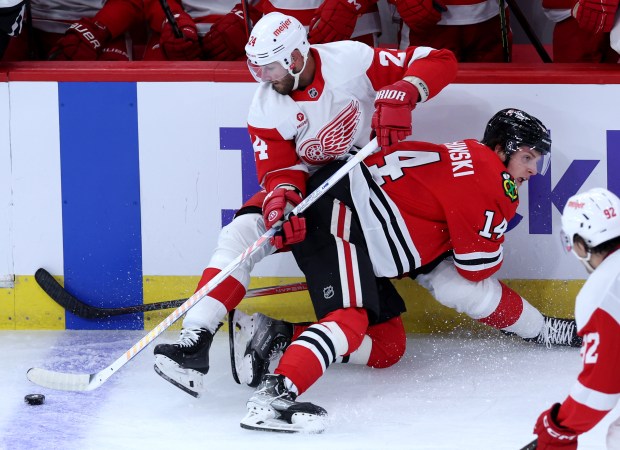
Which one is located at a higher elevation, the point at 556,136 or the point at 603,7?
the point at 603,7

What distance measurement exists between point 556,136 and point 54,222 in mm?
1629

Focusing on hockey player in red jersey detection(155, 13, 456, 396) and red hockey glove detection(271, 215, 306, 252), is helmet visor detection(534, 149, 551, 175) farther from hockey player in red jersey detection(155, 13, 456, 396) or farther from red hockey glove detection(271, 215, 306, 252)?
red hockey glove detection(271, 215, 306, 252)

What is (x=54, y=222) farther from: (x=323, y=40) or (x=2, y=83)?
(x=323, y=40)

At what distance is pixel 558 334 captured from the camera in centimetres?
368

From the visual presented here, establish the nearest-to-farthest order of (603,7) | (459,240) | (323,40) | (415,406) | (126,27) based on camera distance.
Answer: (415,406) → (459,240) → (603,7) → (323,40) → (126,27)

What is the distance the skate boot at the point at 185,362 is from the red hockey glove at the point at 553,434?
111cm

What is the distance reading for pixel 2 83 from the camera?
12.6ft

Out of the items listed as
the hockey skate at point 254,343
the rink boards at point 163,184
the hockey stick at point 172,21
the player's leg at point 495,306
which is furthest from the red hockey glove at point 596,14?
the hockey stick at point 172,21

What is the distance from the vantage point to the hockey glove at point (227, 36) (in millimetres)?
4441

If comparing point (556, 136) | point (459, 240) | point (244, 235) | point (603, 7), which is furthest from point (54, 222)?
point (603, 7)

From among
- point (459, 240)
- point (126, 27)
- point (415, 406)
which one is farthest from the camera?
point (126, 27)

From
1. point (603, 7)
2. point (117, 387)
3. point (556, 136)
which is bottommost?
point (117, 387)

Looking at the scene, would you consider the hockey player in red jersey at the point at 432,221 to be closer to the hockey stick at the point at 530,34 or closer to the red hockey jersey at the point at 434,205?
the red hockey jersey at the point at 434,205

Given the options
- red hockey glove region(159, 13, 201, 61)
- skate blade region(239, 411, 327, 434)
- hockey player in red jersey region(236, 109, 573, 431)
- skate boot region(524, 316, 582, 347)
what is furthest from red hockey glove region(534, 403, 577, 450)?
red hockey glove region(159, 13, 201, 61)
